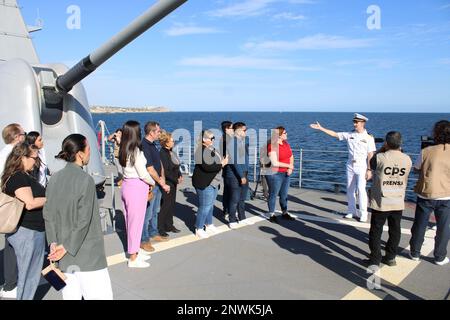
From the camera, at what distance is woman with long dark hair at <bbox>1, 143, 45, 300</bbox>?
125 inches

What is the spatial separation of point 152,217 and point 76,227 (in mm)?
2778

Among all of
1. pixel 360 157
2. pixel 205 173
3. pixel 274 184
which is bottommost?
pixel 274 184

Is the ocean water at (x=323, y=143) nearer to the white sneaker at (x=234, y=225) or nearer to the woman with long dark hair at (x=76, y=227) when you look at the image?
the white sneaker at (x=234, y=225)

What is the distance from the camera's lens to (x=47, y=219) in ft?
9.16

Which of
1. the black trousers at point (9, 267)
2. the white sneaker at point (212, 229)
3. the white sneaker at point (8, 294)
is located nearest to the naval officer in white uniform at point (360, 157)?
the white sneaker at point (212, 229)

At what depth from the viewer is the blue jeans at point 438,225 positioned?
462 centimetres

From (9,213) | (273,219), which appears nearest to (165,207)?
(273,219)

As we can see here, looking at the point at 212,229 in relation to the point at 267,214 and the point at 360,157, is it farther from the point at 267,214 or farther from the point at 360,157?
the point at 360,157

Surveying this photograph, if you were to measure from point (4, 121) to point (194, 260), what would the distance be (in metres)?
3.58

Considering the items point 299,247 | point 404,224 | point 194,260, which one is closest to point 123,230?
point 194,260

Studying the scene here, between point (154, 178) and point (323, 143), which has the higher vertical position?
point (154, 178)

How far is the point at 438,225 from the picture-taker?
185 inches

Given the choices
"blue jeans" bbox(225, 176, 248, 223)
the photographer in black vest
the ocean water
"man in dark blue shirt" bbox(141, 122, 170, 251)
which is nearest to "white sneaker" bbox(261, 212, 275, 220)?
"blue jeans" bbox(225, 176, 248, 223)

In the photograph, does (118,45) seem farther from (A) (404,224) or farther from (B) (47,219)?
(A) (404,224)
